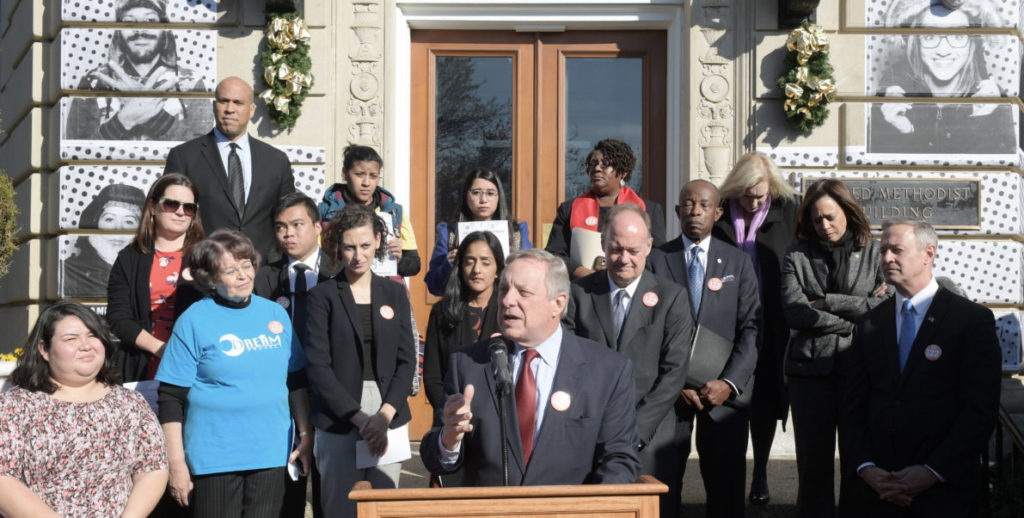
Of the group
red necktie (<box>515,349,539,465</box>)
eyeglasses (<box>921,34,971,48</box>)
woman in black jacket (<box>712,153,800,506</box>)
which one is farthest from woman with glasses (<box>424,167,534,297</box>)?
eyeglasses (<box>921,34,971,48</box>)

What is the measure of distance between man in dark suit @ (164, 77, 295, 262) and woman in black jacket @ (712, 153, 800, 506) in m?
2.70

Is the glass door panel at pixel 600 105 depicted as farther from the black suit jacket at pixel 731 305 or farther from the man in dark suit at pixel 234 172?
the man in dark suit at pixel 234 172

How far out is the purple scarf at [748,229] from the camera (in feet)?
20.4

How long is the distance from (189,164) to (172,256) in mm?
907

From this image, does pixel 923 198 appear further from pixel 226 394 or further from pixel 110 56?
pixel 110 56

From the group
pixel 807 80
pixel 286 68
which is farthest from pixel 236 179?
pixel 807 80

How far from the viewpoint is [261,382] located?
16.2ft

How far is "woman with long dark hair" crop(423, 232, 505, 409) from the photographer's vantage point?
5.58 metres

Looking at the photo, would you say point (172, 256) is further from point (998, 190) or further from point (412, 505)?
point (998, 190)

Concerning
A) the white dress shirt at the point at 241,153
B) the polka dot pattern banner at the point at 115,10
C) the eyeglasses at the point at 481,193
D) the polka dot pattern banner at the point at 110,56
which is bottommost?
the eyeglasses at the point at 481,193

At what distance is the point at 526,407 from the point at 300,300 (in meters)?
1.99

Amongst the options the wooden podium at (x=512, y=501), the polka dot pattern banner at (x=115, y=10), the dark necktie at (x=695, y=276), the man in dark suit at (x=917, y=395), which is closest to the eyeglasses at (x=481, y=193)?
the dark necktie at (x=695, y=276)

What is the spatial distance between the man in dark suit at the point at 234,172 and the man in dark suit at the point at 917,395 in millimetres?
3367

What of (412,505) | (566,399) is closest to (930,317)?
(566,399)
